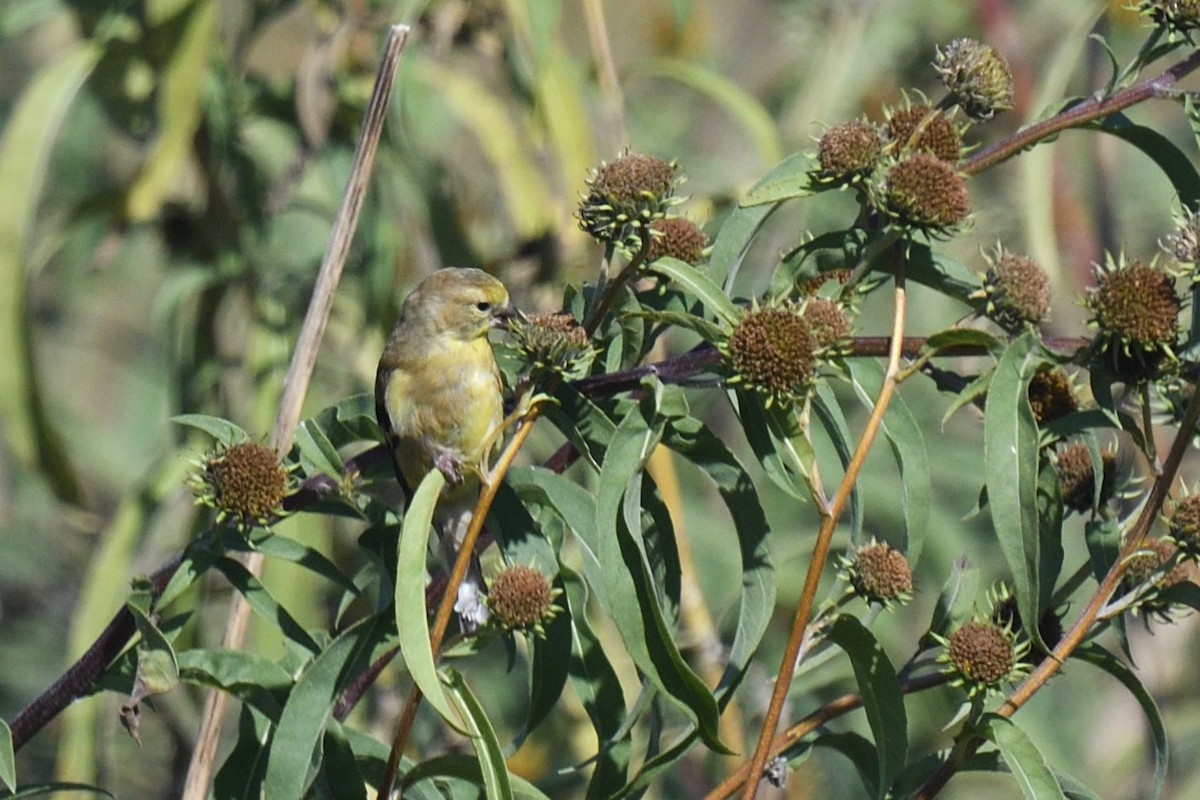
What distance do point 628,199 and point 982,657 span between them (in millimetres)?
615

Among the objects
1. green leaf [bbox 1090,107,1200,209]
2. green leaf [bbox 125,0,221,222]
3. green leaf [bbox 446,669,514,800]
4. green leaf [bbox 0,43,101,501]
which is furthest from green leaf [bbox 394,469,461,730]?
green leaf [bbox 125,0,221,222]

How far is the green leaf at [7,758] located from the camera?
1.59 meters

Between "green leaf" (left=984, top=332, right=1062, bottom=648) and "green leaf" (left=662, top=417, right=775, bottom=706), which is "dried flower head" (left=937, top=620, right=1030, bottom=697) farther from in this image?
"green leaf" (left=662, top=417, right=775, bottom=706)

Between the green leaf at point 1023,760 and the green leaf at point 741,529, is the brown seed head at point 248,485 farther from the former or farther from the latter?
the green leaf at point 1023,760

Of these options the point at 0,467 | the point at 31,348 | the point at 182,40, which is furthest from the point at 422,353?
the point at 0,467

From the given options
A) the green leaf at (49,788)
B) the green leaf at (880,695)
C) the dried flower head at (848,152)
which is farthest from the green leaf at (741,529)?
the green leaf at (49,788)

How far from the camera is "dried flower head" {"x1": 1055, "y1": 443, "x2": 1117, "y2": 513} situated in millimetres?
1706

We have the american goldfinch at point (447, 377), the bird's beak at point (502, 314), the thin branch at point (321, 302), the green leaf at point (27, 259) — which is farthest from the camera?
the green leaf at point (27, 259)

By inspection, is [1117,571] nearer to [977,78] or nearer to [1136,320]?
[1136,320]

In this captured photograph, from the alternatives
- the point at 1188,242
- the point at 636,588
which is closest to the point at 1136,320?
the point at 1188,242

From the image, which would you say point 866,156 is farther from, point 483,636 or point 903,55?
point 903,55

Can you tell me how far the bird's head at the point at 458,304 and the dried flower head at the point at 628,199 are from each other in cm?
90

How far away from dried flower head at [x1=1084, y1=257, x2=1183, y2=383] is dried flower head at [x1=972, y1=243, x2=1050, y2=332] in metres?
0.07

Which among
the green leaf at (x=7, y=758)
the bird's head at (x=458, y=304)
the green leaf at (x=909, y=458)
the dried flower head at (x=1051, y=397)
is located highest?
the bird's head at (x=458, y=304)
